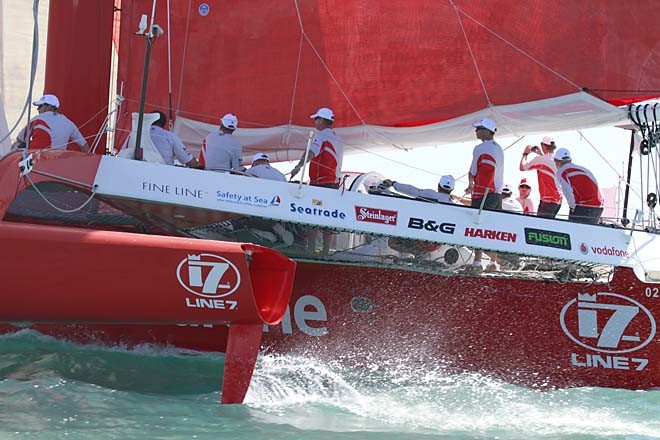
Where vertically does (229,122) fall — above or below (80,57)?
below

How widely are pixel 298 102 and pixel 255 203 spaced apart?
2171 millimetres

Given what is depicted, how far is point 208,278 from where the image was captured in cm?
613

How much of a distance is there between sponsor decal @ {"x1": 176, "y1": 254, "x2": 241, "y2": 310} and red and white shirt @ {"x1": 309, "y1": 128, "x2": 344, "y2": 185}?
5.25ft

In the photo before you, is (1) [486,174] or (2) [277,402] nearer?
(2) [277,402]

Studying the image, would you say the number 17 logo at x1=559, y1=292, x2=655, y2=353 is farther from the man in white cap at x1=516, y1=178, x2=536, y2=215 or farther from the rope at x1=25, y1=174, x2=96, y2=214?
the rope at x1=25, y1=174, x2=96, y2=214

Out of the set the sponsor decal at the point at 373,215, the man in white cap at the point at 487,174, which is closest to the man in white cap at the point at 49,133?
the sponsor decal at the point at 373,215

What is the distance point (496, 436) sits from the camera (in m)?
5.75

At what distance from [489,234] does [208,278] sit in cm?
183

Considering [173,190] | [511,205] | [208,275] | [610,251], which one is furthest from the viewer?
[511,205]

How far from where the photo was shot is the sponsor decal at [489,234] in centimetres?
676

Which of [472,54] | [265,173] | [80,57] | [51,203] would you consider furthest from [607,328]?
[80,57]

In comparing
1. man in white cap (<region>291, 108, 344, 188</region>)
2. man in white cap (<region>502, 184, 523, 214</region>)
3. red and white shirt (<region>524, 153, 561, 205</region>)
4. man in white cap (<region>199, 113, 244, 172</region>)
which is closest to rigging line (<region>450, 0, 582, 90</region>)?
red and white shirt (<region>524, 153, 561, 205</region>)

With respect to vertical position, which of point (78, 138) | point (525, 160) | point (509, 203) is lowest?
point (509, 203)

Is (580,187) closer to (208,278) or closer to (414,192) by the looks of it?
(414,192)
